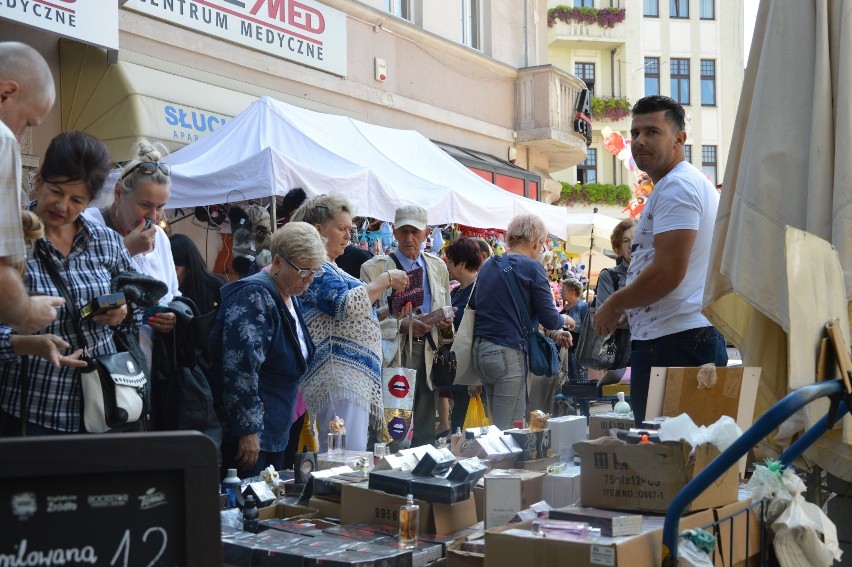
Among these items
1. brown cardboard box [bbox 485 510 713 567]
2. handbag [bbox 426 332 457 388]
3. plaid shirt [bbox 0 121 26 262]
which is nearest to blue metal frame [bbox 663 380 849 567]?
brown cardboard box [bbox 485 510 713 567]

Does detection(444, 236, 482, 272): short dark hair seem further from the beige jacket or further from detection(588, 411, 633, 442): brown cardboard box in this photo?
detection(588, 411, 633, 442): brown cardboard box

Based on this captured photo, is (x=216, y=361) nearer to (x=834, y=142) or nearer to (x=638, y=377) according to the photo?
(x=638, y=377)

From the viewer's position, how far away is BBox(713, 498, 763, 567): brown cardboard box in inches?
92.5

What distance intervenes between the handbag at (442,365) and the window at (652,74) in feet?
120

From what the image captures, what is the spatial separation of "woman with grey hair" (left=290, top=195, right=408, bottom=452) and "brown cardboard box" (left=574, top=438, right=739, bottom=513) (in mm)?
2232

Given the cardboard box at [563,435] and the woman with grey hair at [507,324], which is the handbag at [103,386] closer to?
the cardboard box at [563,435]

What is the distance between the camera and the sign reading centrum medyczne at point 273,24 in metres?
9.72

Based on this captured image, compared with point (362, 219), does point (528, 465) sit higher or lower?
lower

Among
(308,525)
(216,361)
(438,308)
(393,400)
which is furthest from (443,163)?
(308,525)

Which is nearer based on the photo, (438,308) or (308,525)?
(308,525)

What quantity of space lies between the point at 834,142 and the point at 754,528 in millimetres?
1293

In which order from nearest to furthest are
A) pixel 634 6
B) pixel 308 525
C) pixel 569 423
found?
pixel 308 525 → pixel 569 423 → pixel 634 6

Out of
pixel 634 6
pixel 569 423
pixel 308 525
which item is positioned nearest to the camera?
pixel 308 525

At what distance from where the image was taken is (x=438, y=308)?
21.3 feet
